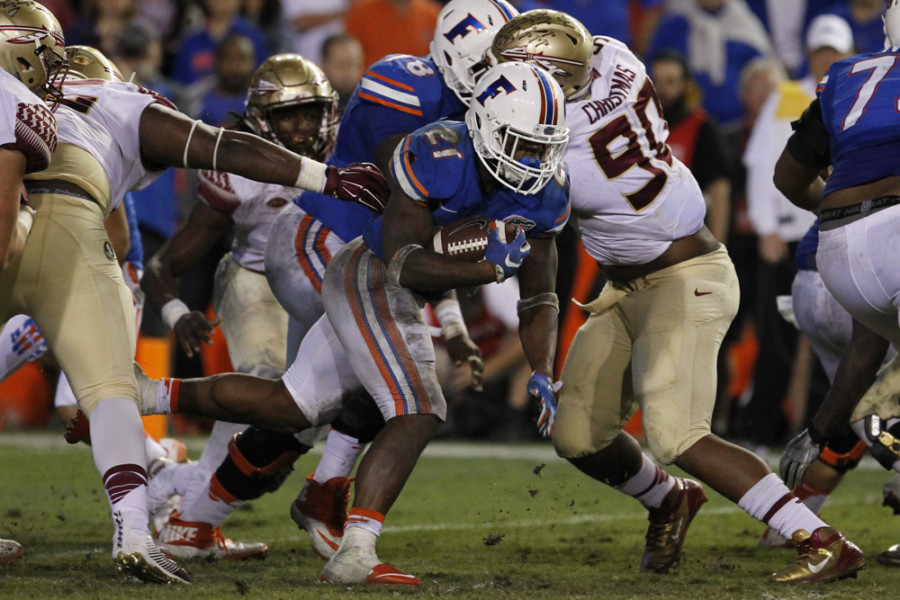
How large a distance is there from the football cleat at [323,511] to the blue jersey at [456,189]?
1041mm

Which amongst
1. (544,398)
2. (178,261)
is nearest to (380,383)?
(544,398)

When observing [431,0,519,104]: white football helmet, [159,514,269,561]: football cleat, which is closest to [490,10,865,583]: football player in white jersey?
[431,0,519,104]: white football helmet

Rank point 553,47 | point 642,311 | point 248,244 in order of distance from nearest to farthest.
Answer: point 553,47 < point 642,311 < point 248,244

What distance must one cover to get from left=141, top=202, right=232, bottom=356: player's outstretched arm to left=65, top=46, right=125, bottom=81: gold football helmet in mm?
695

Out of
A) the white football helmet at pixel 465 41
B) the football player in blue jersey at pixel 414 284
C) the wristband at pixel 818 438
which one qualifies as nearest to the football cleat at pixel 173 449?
the football player in blue jersey at pixel 414 284

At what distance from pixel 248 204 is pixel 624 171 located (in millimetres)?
1608

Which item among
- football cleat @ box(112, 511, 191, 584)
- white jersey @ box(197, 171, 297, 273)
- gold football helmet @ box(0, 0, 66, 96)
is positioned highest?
gold football helmet @ box(0, 0, 66, 96)

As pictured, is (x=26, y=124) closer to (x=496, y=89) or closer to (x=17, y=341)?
(x=496, y=89)

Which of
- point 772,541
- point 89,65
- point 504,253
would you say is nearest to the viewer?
point 504,253

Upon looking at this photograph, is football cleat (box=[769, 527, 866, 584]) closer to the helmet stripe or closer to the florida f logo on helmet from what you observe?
the helmet stripe

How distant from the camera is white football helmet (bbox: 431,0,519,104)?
15.0 ft

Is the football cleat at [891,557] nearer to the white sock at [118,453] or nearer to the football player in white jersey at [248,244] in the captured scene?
the football player in white jersey at [248,244]

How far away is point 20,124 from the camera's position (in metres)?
3.63

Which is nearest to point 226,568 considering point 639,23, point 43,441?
point 43,441
